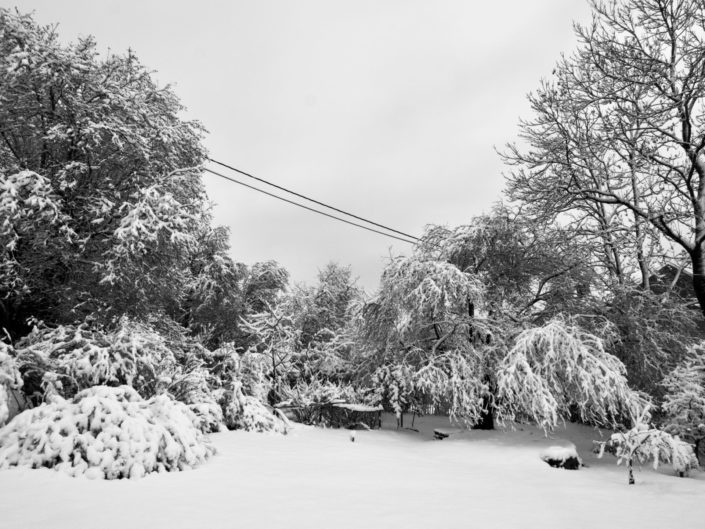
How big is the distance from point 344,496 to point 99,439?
3038 mm

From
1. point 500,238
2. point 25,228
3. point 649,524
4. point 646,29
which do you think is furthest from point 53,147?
point 646,29

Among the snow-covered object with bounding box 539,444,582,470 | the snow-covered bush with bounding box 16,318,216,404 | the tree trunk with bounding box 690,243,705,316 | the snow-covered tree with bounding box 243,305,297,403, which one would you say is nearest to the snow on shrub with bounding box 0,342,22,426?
the snow-covered bush with bounding box 16,318,216,404

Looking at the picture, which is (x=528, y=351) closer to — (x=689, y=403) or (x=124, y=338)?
(x=689, y=403)

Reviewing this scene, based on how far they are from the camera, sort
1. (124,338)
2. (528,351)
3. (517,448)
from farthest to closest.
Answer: (528,351)
(517,448)
(124,338)

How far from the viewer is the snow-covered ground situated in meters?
3.64

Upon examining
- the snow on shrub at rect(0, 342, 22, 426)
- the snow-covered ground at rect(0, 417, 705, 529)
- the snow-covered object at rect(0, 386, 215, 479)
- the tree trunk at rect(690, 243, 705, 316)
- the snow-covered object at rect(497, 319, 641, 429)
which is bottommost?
the snow-covered ground at rect(0, 417, 705, 529)

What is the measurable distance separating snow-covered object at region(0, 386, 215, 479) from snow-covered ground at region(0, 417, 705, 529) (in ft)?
0.65

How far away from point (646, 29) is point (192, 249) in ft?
37.3

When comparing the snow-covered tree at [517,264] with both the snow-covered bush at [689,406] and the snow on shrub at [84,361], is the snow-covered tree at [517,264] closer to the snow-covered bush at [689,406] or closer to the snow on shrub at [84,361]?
the snow-covered bush at [689,406]

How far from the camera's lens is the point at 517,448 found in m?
8.31

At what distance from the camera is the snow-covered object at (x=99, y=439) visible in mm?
4676

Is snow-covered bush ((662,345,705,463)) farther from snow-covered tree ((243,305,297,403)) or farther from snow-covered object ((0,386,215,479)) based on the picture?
snow-covered tree ((243,305,297,403))

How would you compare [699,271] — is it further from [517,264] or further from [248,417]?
[248,417]

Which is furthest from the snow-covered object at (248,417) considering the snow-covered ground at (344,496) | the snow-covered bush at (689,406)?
the snow-covered bush at (689,406)
